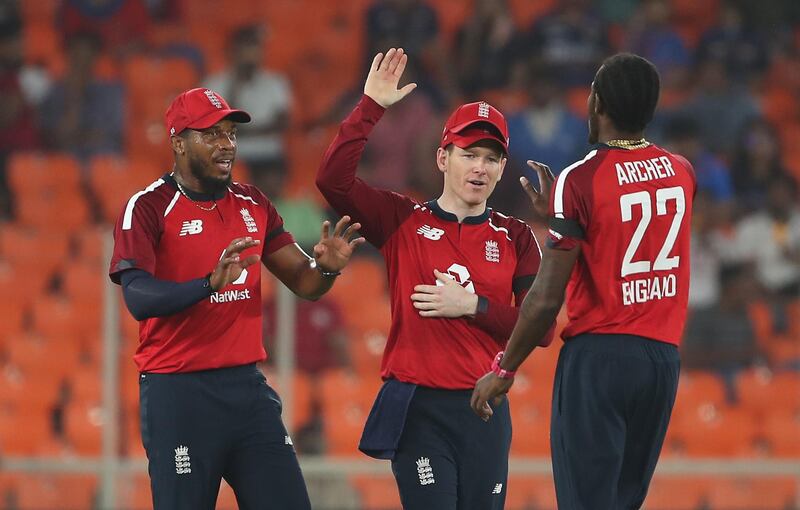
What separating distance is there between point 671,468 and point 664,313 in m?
4.80

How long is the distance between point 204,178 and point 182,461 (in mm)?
1164

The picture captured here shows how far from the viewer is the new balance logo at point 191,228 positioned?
236 inches

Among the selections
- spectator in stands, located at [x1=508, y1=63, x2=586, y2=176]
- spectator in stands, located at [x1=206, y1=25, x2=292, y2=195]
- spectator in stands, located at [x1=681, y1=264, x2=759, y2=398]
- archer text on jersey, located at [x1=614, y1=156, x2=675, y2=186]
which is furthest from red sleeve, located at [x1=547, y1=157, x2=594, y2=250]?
spectator in stands, located at [x1=206, y1=25, x2=292, y2=195]

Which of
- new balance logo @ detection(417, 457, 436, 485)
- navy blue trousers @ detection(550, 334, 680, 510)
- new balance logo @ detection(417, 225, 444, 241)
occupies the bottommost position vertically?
new balance logo @ detection(417, 457, 436, 485)

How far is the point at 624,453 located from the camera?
18.1ft

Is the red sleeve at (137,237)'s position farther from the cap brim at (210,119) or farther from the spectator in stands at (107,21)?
the spectator in stands at (107,21)

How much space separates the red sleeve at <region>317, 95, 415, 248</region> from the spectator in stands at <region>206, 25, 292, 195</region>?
681 cm

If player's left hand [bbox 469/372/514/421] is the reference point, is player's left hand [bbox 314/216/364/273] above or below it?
above

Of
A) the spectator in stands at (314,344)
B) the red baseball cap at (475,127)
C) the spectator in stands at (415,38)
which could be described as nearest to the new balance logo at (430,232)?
the red baseball cap at (475,127)

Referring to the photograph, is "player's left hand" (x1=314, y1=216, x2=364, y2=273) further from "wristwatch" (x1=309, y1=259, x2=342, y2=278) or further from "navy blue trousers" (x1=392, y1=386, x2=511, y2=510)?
"navy blue trousers" (x1=392, y1=386, x2=511, y2=510)

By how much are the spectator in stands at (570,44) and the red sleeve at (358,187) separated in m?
7.95

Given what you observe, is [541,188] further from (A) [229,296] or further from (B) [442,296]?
(A) [229,296]

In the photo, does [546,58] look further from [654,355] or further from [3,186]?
[654,355]

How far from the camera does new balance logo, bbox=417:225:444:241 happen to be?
20.1 feet
